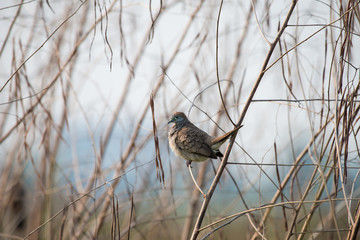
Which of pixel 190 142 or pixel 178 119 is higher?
pixel 178 119

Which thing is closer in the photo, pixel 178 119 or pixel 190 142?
pixel 190 142

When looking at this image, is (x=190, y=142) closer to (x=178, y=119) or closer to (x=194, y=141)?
(x=194, y=141)

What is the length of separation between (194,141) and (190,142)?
0.04m

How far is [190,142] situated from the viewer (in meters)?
2.94

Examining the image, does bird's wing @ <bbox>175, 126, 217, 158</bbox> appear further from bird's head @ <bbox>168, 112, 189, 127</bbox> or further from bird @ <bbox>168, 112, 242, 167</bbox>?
bird's head @ <bbox>168, 112, 189, 127</bbox>

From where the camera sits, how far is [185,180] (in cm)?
297

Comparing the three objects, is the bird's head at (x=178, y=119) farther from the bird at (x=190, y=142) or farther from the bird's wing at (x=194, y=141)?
the bird's wing at (x=194, y=141)

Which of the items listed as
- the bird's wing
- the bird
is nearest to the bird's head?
the bird

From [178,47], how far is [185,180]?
1.11 metres

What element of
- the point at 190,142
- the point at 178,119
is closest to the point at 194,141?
the point at 190,142

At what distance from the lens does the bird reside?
2732mm

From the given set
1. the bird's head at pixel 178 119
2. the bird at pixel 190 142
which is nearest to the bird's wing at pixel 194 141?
the bird at pixel 190 142

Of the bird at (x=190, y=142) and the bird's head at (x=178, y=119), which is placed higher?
the bird's head at (x=178, y=119)

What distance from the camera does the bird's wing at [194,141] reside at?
2.73 metres
